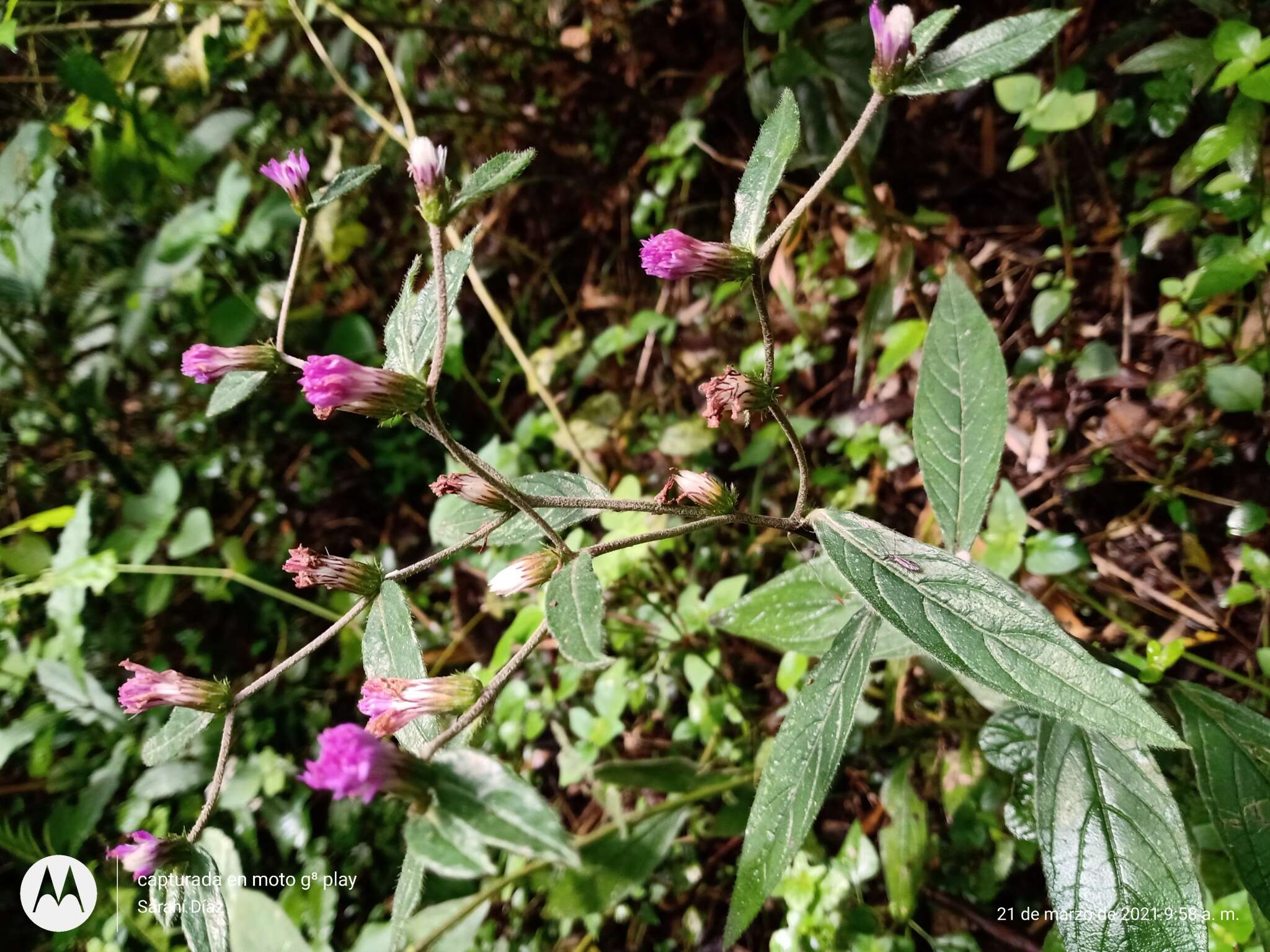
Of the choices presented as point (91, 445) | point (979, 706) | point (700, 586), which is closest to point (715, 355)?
point (700, 586)

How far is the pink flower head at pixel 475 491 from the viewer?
0.72 metres

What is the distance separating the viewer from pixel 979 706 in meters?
1.16

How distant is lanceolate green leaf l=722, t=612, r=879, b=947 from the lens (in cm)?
71

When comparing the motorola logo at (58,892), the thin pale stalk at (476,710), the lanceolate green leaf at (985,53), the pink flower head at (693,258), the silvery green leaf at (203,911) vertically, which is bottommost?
the motorola logo at (58,892)

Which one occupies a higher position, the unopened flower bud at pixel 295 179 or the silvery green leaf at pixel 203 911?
the unopened flower bud at pixel 295 179

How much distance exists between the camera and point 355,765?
1.64ft

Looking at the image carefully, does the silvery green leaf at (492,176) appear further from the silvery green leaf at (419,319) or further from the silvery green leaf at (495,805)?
the silvery green leaf at (495,805)

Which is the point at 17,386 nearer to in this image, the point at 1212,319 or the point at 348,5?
the point at 348,5

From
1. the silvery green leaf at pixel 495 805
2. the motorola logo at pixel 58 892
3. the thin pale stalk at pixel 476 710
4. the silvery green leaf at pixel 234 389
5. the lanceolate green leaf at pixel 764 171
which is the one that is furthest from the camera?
the motorola logo at pixel 58 892

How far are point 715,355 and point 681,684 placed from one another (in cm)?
71

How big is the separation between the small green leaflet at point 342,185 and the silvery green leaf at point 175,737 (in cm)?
55

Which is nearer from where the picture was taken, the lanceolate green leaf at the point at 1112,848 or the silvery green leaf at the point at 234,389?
the lanceolate green leaf at the point at 1112,848

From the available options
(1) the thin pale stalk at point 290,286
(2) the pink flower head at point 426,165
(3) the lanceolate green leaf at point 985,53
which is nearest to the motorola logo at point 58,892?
(1) the thin pale stalk at point 290,286

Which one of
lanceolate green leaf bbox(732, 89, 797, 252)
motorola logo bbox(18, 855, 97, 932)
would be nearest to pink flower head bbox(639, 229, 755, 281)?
lanceolate green leaf bbox(732, 89, 797, 252)
